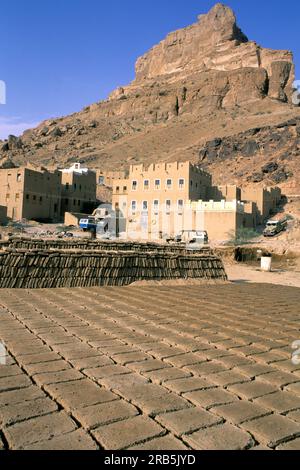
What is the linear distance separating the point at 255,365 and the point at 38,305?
2.61 metres

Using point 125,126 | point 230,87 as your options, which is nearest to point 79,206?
point 125,126

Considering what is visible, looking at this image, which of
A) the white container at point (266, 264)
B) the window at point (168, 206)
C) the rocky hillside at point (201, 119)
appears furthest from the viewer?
the rocky hillside at point (201, 119)

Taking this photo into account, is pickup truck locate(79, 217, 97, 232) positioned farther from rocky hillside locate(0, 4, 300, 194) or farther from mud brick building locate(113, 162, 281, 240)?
rocky hillside locate(0, 4, 300, 194)

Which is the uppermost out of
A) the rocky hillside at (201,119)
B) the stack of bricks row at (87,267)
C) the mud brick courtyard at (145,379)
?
the rocky hillside at (201,119)

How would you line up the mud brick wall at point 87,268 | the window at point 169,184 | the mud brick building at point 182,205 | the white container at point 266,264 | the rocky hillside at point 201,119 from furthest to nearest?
the rocky hillside at point 201,119
the window at point 169,184
the mud brick building at point 182,205
the white container at point 266,264
the mud brick wall at point 87,268

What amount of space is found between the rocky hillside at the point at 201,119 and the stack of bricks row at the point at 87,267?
38.7 m

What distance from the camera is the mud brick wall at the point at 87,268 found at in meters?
5.68

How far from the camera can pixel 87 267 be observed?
6.34 m

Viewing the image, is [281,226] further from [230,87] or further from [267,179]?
[230,87]

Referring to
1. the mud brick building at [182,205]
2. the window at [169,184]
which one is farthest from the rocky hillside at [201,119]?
the window at [169,184]

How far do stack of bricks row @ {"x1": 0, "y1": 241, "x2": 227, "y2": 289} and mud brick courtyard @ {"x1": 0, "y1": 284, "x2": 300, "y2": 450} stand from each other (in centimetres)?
124

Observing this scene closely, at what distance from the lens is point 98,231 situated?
32.5 meters

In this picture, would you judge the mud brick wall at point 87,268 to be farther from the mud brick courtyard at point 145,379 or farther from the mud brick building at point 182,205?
the mud brick building at point 182,205

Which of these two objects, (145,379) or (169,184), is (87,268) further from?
(169,184)
